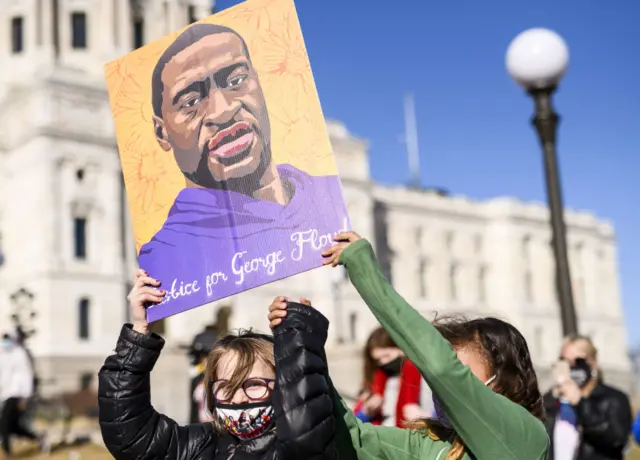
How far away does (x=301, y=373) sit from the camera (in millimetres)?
2318

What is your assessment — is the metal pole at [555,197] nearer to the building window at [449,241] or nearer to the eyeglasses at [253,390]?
the eyeglasses at [253,390]

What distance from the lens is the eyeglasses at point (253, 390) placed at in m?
2.52

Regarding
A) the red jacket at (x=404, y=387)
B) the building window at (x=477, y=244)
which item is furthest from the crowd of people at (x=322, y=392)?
the building window at (x=477, y=244)

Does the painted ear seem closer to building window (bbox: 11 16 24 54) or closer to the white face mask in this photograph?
the white face mask

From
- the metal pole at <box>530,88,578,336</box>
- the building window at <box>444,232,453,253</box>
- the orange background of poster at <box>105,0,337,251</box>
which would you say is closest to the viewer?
the orange background of poster at <box>105,0,337,251</box>

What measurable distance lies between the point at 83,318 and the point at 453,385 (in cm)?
3531

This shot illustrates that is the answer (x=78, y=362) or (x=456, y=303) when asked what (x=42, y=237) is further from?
(x=456, y=303)

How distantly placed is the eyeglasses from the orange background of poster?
0.71m

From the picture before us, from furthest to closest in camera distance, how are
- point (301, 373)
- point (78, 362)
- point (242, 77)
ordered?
point (78, 362), point (242, 77), point (301, 373)

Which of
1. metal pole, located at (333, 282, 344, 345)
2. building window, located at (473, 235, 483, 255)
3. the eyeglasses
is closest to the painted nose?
the eyeglasses

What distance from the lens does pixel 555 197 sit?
6.51 metres

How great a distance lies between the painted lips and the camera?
3062mm

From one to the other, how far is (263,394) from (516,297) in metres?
55.7

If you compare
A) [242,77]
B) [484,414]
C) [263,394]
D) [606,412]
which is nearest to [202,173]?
[242,77]
